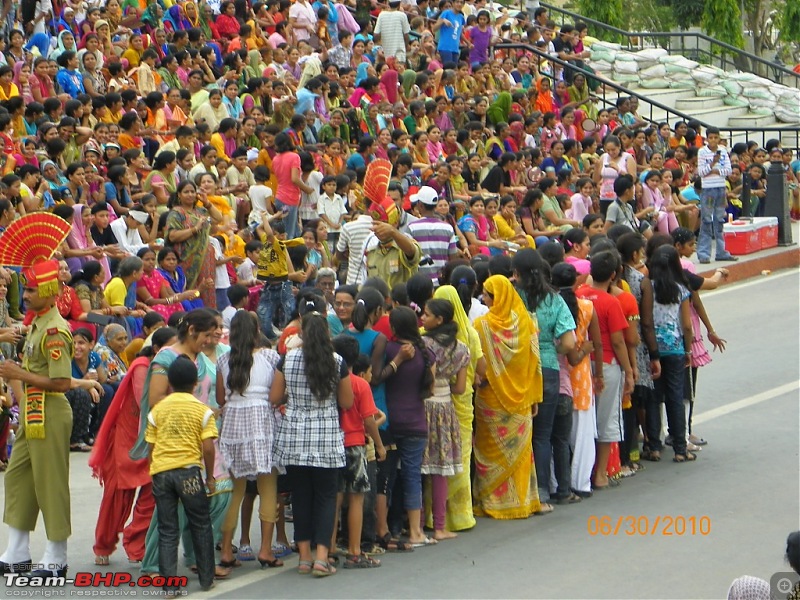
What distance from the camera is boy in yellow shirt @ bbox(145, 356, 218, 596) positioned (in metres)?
8.23

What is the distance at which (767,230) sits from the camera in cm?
1986

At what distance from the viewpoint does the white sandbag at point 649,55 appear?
2953cm

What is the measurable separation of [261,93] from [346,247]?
572 centimetres

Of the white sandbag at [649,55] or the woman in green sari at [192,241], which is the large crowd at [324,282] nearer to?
the woman in green sari at [192,241]

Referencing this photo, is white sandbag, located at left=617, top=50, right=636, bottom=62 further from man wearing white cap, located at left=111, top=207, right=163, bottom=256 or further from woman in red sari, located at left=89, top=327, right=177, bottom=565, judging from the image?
woman in red sari, located at left=89, top=327, right=177, bottom=565

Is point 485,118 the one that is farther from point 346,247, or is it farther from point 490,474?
point 490,474

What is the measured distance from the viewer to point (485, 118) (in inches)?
873

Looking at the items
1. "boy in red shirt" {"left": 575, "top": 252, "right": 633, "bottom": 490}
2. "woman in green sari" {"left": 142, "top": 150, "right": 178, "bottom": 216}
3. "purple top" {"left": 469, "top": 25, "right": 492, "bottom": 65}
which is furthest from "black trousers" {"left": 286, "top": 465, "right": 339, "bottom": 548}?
"purple top" {"left": 469, "top": 25, "right": 492, "bottom": 65}

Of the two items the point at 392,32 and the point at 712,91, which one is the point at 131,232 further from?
the point at 712,91

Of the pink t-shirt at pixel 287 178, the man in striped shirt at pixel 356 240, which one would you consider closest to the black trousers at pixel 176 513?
the man in striped shirt at pixel 356 240

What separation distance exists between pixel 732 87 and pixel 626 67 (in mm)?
2158


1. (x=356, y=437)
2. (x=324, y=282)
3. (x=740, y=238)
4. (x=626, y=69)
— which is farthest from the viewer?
(x=626, y=69)

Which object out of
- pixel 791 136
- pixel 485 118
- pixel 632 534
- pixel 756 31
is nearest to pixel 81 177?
pixel 632 534

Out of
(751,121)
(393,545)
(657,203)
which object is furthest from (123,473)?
(751,121)
